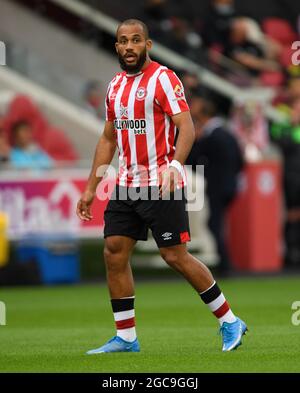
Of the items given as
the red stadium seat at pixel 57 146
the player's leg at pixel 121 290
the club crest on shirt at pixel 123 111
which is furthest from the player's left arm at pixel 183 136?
the red stadium seat at pixel 57 146

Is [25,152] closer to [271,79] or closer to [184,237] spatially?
[271,79]

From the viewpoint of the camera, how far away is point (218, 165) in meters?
18.4

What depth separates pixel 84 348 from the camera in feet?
32.2

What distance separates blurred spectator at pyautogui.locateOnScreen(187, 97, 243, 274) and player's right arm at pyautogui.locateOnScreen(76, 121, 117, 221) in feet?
28.2

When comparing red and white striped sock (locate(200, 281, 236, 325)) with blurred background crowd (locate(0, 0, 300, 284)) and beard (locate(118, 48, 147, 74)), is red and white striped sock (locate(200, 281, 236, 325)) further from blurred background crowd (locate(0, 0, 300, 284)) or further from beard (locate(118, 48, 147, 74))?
blurred background crowd (locate(0, 0, 300, 284))

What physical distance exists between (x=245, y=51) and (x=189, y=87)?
11.1 ft

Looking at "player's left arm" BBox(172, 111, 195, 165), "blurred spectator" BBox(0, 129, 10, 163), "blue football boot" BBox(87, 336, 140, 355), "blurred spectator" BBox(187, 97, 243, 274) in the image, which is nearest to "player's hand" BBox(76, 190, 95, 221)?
"player's left arm" BBox(172, 111, 195, 165)

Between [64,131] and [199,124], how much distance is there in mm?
2518

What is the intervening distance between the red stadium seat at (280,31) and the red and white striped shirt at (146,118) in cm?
1605

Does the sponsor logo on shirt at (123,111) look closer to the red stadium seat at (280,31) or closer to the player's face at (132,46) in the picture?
the player's face at (132,46)

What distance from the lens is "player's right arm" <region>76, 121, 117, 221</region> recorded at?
9.47 metres

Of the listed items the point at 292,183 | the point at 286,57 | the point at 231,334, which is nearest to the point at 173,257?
the point at 231,334

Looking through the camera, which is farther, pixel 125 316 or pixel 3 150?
pixel 3 150
